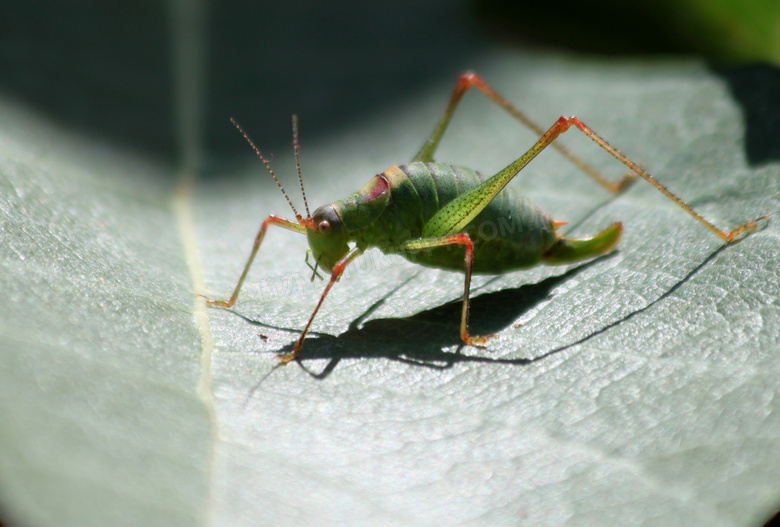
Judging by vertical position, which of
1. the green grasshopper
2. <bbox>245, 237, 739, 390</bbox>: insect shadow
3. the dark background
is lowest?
<bbox>245, 237, 739, 390</bbox>: insect shadow

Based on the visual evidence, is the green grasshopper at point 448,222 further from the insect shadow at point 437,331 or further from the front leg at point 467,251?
the insect shadow at point 437,331

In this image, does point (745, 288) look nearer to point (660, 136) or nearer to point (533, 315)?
point (533, 315)

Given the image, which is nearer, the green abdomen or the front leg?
the front leg

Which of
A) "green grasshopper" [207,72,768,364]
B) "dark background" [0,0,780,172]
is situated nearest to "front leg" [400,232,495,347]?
"green grasshopper" [207,72,768,364]

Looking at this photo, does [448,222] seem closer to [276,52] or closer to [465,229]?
[465,229]

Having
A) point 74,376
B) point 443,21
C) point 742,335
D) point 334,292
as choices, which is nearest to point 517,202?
point 334,292

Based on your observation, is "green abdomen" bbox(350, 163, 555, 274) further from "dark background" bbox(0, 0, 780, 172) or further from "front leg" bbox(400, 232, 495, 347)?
"dark background" bbox(0, 0, 780, 172)

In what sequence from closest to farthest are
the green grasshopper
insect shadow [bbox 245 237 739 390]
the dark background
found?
insect shadow [bbox 245 237 739 390], the green grasshopper, the dark background

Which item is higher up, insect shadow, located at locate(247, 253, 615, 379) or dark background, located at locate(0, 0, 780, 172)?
dark background, located at locate(0, 0, 780, 172)

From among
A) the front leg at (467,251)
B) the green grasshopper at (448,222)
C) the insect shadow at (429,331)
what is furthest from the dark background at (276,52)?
the front leg at (467,251)
